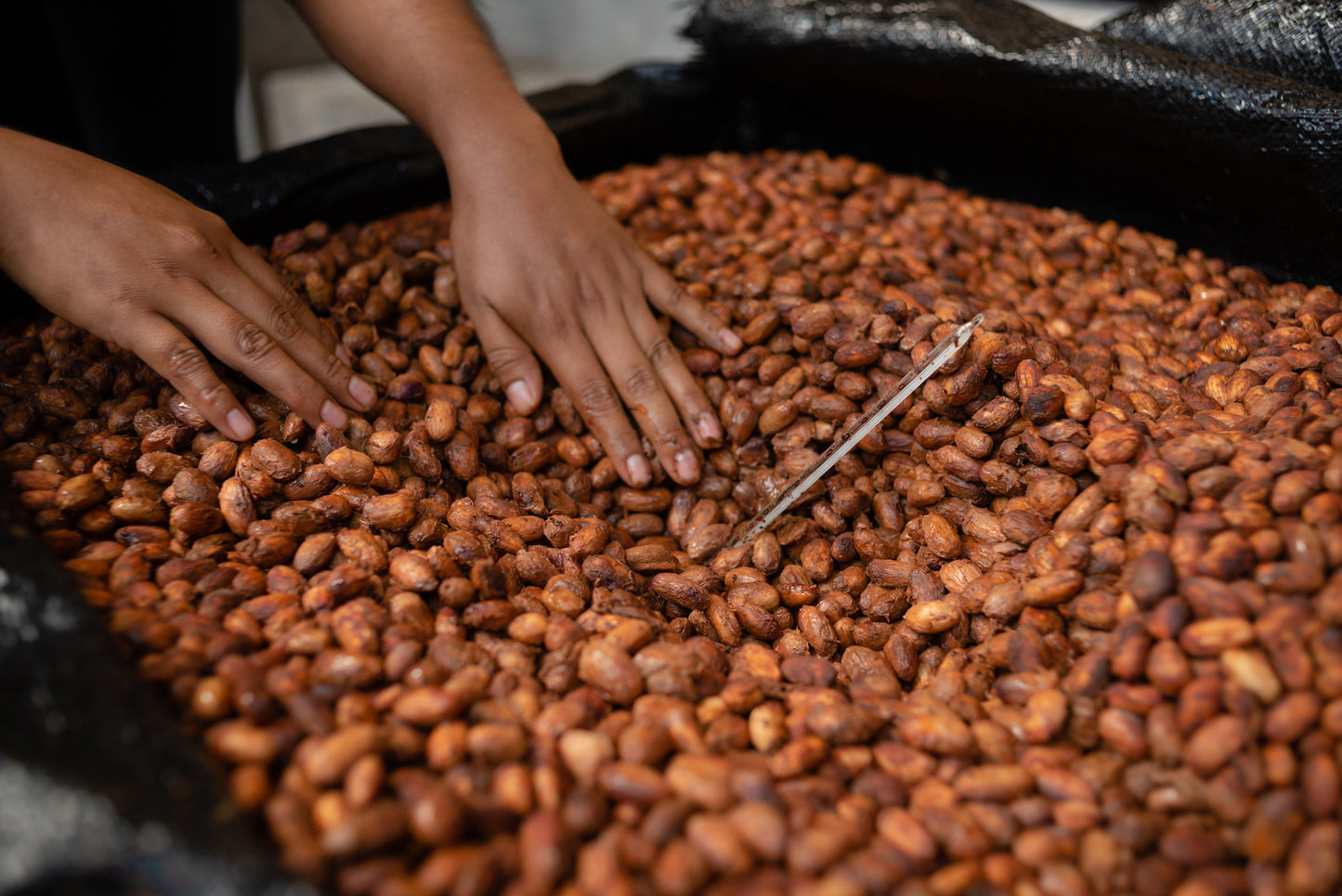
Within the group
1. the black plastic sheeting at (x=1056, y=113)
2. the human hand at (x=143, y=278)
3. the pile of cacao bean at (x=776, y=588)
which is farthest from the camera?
the black plastic sheeting at (x=1056, y=113)

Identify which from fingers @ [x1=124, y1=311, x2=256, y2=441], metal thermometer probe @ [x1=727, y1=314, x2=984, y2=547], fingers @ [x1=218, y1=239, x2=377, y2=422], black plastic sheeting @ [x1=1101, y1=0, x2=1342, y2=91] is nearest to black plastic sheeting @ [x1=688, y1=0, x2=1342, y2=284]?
black plastic sheeting @ [x1=1101, y1=0, x2=1342, y2=91]

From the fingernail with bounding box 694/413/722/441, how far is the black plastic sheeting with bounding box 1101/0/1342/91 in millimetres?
1354


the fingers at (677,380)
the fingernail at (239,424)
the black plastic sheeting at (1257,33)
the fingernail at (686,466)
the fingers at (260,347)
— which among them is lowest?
the fingernail at (686,466)

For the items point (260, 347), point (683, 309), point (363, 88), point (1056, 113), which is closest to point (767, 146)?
point (1056, 113)

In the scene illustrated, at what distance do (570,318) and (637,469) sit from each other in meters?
0.30

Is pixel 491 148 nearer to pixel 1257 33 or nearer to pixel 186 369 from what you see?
pixel 186 369

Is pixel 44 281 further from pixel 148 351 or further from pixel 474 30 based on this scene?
pixel 474 30

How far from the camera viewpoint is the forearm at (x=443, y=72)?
156cm

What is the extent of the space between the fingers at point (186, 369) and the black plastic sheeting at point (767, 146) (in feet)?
1.20

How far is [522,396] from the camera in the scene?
146 cm

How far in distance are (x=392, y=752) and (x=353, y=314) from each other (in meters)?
0.93

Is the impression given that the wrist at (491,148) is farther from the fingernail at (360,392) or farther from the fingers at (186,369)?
the fingers at (186,369)

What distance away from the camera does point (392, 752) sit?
841mm

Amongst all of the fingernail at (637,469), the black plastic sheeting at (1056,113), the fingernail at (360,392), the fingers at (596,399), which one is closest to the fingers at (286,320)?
the fingernail at (360,392)
